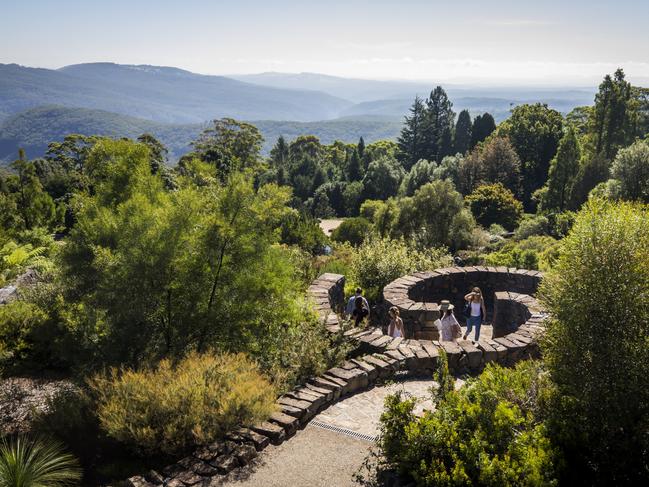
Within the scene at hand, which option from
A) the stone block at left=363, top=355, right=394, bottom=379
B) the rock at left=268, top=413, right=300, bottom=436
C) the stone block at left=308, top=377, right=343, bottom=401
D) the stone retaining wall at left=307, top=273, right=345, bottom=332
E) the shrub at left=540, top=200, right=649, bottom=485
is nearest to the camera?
the shrub at left=540, top=200, right=649, bottom=485

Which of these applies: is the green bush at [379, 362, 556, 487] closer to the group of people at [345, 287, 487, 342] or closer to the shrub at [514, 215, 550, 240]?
the group of people at [345, 287, 487, 342]

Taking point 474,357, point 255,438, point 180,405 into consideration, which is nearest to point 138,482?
point 180,405

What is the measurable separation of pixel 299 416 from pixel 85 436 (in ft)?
8.34

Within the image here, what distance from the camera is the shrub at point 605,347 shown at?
4375mm

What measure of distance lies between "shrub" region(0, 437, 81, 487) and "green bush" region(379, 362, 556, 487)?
10.5 feet

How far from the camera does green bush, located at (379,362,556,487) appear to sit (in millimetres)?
4188

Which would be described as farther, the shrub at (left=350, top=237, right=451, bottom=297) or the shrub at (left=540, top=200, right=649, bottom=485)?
the shrub at (left=350, top=237, right=451, bottom=297)

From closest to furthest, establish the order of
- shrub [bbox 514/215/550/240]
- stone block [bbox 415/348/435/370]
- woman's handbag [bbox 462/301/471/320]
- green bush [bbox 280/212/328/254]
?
→ stone block [bbox 415/348/435/370] → woman's handbag [bbox 462/301/471/320] → green bush [bbox 280/212/328/254] → shrub [bbox 514/215/550/240]

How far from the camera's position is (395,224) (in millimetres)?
21406

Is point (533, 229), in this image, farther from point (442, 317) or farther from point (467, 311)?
point (442, 317)

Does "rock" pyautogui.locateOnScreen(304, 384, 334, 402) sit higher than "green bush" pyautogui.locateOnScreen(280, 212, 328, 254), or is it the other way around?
"rock" pyautogui.locateOnScreen(304, 384, 334, 402)

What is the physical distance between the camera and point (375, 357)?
7750 mm

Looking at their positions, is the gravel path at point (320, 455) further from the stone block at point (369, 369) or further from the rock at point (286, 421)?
the stone block at point (369, 369)

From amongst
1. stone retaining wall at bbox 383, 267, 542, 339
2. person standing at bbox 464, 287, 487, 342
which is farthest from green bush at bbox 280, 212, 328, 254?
person standing at bbox 464, 287, 487, 342
